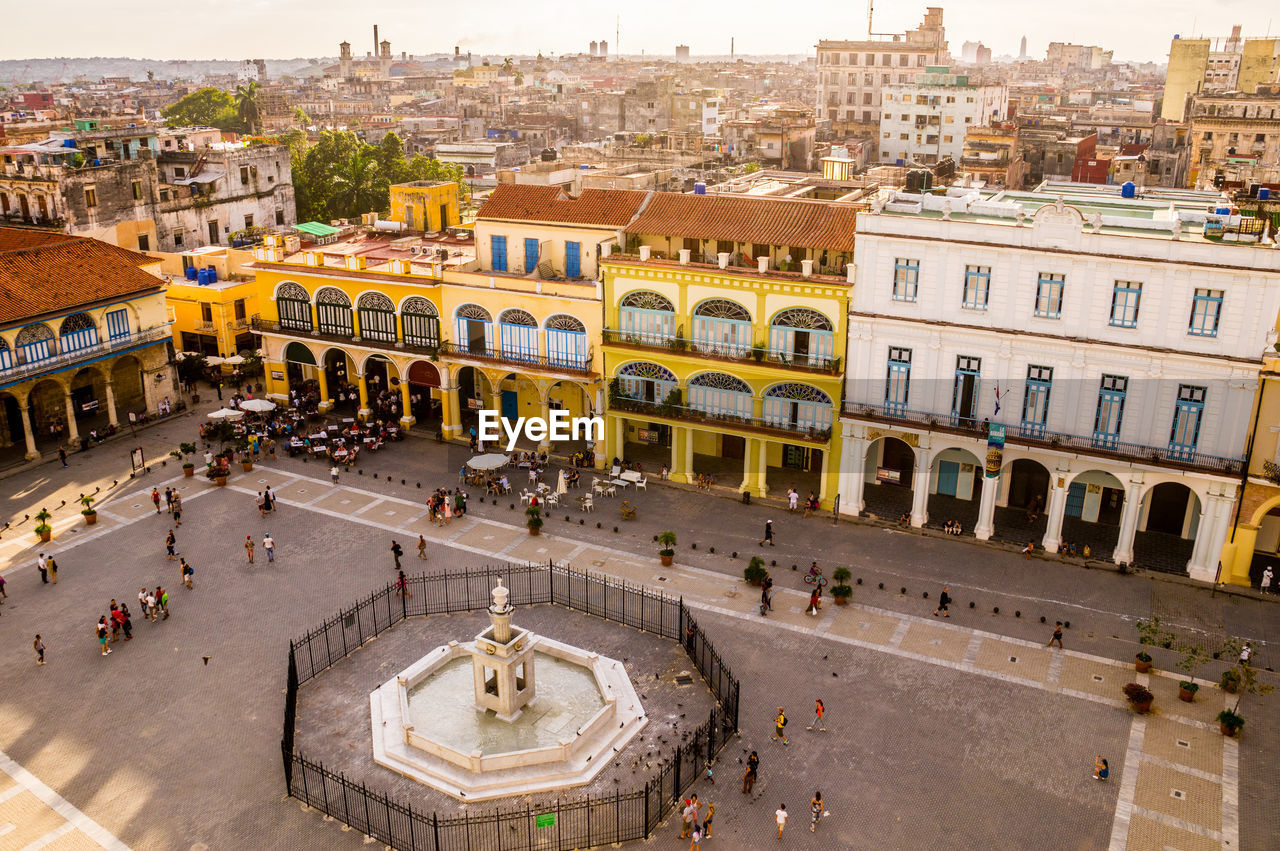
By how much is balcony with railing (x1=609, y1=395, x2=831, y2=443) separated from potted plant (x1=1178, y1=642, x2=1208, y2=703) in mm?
17894

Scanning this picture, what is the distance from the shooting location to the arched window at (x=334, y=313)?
60.6m

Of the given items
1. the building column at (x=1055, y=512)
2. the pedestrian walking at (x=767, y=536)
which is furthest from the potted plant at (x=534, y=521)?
the building column at (x=1055, y=512)

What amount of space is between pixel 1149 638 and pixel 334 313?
46.2 m

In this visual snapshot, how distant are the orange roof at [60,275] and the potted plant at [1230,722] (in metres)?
56.8

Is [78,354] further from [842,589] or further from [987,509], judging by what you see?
[987,509]

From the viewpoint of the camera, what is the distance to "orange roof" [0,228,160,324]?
54156 millimetres

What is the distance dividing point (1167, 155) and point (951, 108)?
27082 millimetres

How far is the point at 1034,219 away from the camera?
44188 mm

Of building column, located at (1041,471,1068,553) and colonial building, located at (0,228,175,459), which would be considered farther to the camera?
colonial building, located at (0,228,175,459)

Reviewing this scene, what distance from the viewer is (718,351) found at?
5138 centimetres

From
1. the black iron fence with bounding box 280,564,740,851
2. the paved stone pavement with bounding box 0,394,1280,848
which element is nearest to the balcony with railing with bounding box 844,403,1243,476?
the paved stone pavement with bounding box 0,394,1280,848

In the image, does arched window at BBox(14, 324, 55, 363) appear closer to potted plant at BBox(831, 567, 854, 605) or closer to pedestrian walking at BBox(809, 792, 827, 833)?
potted plant at BBox(831, 567, 854, 605)

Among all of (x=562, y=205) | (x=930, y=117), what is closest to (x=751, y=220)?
(x=562, y=205)

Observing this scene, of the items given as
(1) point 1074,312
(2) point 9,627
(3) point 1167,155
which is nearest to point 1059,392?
(1) point 1074,312
